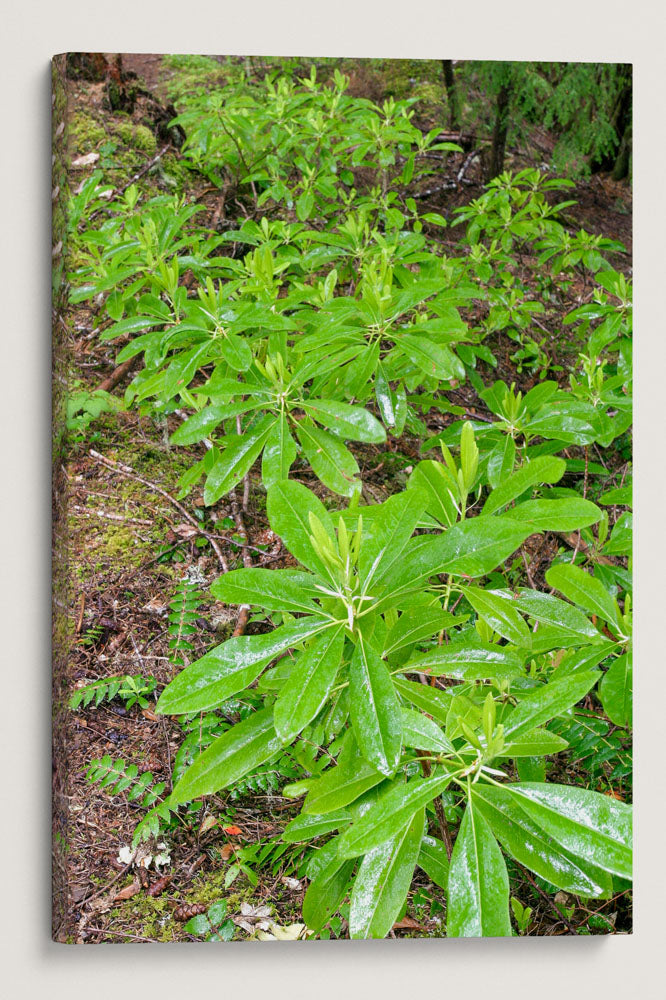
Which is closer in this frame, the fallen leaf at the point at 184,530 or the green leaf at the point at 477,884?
the green leaf at the point at 477,884

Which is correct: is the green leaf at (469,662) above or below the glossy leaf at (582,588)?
below

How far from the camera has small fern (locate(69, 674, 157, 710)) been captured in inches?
55.1

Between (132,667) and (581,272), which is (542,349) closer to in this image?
(581,272)

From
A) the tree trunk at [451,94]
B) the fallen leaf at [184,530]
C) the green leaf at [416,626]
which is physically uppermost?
the tree trunk at [451,94]

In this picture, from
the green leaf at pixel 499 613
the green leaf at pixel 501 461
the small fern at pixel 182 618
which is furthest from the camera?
the small fern at pixel 182 618

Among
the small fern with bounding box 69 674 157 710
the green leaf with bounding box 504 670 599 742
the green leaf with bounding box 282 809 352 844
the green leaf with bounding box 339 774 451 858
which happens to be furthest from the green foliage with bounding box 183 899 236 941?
the green leaf with bounding box 504 670 599 742

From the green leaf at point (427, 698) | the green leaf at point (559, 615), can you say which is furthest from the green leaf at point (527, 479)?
the green leaf at point (427, 698)

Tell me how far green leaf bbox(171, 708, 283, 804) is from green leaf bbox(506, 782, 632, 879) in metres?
0.31

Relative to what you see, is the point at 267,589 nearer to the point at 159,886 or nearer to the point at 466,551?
the point at 466,551

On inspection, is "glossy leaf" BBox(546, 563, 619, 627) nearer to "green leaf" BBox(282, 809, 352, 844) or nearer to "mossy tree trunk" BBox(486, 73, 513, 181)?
"green leaf" BBox(282, 809, 352, 844)

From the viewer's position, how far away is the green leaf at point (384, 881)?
3.19ft

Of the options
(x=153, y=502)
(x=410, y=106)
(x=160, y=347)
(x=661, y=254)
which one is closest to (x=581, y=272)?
(x=661, y=254)

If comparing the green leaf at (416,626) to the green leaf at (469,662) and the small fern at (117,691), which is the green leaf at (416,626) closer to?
the green leaf at (469,662)

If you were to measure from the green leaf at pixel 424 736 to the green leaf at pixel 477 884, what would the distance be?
2.8 inches
